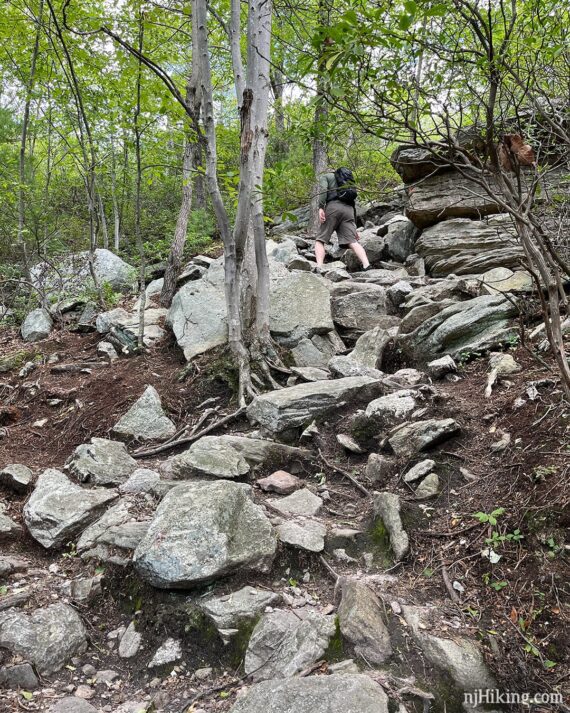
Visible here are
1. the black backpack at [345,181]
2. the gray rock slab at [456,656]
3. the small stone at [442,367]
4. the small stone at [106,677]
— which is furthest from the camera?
the black backpack at [345,181]

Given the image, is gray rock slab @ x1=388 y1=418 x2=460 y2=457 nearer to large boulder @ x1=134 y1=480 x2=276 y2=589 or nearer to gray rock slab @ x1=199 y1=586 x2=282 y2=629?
large boulder @ x1=134 y1=480 x2=276 y2=589

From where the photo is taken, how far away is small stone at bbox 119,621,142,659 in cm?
283

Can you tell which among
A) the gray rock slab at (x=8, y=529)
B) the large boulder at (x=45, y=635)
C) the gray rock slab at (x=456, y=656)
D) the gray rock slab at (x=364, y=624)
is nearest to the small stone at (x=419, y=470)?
the gray rock slab at (x=364, y=624)

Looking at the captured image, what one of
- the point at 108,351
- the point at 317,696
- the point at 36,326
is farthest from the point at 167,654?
the point at 36,326

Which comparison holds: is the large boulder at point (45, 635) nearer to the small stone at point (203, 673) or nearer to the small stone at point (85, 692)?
the small stone at point (85, 692)

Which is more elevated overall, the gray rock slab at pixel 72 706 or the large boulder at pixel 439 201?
the large boulder at pixel 439 201

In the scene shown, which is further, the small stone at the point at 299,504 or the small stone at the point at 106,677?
the small stone at the point at 299,504

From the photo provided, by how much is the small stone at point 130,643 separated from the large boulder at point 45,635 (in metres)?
0.24

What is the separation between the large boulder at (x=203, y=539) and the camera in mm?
3002

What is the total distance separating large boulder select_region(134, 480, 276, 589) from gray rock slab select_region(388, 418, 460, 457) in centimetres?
144

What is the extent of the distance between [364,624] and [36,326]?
853cm

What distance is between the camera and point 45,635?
2824 mm

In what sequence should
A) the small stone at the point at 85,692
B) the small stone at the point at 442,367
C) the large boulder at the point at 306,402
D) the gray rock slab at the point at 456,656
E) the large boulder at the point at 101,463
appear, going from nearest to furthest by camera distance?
the gray rock slab at the point at 456,656 → the small stone at the point at 85,692 → the large boulder at the point at 101,463 → the large boulder at the point at 306,402 → the small stone at the point at 442,367

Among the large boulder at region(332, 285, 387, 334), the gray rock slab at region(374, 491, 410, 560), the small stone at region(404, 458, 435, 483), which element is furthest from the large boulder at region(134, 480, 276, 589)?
the large boulder at region(332, 285, 387, 334)
